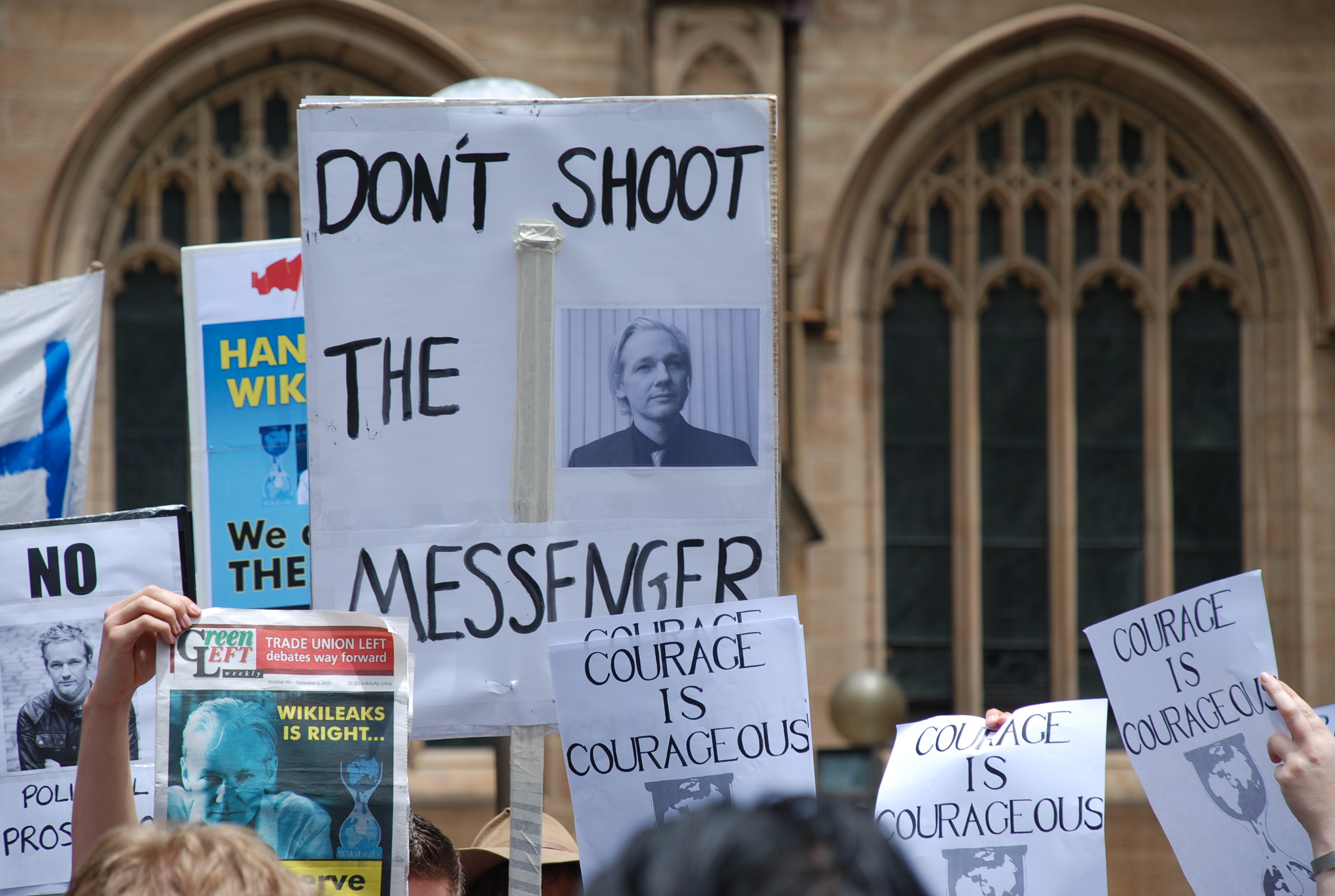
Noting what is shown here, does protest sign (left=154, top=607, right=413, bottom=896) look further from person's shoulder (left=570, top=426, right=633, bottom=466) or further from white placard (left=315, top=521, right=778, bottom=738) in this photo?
person's shoulder (left=570, top=426, right=633, bottom=466)

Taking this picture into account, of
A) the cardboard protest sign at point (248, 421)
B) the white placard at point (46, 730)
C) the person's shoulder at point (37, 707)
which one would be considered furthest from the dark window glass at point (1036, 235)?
the person's shoulder at point (37, 707)

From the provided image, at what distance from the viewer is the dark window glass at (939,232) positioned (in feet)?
31.6

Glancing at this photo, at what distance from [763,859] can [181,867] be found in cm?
81

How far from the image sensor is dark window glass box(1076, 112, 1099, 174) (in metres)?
9.74

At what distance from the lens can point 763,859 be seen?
1.07 metres

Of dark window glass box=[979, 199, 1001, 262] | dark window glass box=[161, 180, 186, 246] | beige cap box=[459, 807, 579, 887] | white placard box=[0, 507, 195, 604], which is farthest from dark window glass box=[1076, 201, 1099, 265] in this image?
white placard box=[0, 507, 195, 604]

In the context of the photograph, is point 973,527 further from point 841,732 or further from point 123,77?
point 123,77

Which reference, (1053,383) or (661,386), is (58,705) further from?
(1053,383)

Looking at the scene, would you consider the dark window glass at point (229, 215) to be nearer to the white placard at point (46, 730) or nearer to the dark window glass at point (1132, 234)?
the dark window glass at point (1132, 234)

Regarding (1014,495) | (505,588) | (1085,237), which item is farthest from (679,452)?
(1085,237)

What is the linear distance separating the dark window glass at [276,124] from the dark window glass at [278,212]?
0.80 ft

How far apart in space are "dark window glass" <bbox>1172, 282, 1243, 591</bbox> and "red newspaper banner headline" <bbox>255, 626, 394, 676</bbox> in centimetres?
810

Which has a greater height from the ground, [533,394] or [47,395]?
[47,395]

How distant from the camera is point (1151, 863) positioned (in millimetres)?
8773
